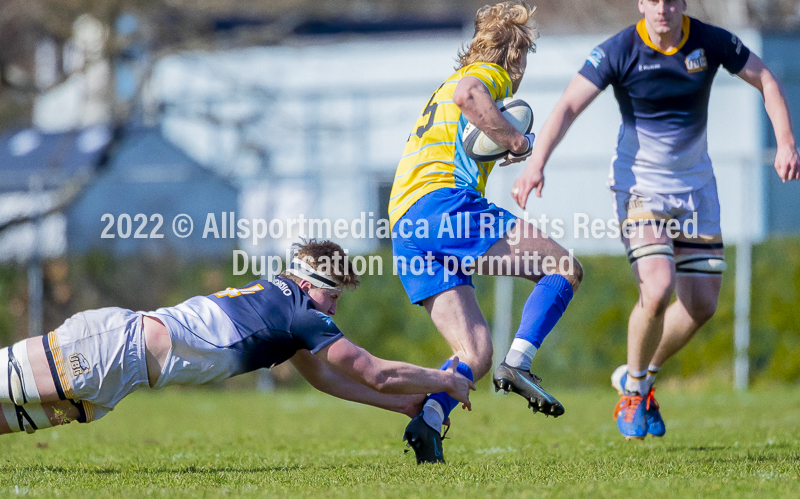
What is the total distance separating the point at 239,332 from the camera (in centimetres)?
405

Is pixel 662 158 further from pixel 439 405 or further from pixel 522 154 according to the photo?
pixel 439 405

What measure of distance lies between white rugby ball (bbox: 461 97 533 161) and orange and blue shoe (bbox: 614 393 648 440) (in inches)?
68.5

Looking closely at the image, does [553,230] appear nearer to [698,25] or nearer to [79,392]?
[698,25]

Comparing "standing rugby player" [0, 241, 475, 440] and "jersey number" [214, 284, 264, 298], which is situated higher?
"jersey number" [214, 284, 264, 298]

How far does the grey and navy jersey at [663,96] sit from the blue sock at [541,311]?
1.14 m

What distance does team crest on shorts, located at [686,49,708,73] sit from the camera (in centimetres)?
499

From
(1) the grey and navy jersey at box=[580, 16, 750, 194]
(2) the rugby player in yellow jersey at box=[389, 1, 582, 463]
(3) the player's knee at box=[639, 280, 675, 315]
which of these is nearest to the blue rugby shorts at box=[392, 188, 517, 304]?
(2) the rugby player in yellow jersey at box=[389, 1, 582, 463]

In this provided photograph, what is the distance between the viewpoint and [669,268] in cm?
495

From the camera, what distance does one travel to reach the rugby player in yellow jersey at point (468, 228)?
432 cm

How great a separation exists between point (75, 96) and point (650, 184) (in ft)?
63.5

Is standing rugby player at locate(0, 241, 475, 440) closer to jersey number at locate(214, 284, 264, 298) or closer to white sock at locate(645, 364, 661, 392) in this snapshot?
jersey number at locate(214, 284, 264, 298)

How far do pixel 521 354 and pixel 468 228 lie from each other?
632mm

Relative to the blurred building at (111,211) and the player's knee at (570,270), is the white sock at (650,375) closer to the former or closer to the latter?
the player's knee at (570,270)

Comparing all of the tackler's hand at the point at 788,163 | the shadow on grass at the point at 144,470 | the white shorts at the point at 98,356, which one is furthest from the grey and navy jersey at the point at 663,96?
the white shorts at the point at 98,356
